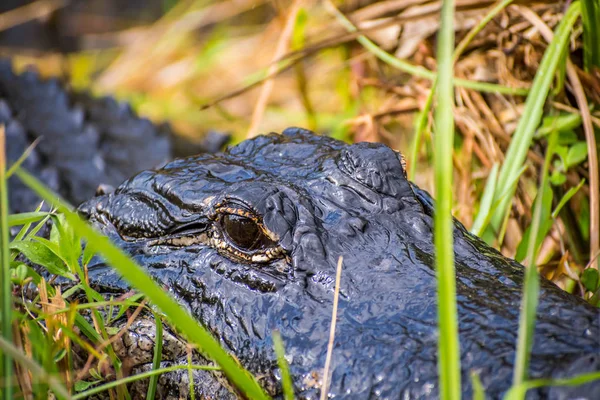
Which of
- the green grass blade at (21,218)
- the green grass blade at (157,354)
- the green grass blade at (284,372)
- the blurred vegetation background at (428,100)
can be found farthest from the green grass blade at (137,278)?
the blurred vegetation background at (428,100)

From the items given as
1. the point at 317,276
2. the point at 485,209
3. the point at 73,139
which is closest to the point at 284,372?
the point at 317,276

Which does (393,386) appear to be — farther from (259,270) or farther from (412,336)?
(259,270)

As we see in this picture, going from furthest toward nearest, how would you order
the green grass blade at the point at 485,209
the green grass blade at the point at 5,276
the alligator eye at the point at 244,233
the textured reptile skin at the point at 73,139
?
1. the textured reptile skin at the point at 73,139
2. the green grass blade at the point at 485,209
3. the alligator eye at the point at 244,233
4. the green grass blade at the point at 5,276

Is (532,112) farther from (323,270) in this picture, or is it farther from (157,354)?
(157,354)

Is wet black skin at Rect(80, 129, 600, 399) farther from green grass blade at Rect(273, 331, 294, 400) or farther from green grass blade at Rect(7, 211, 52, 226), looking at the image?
green grass blade at Rect(7, 211, 52, 226)

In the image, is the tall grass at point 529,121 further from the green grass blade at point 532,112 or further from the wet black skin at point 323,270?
the wet black skin at point 323,270

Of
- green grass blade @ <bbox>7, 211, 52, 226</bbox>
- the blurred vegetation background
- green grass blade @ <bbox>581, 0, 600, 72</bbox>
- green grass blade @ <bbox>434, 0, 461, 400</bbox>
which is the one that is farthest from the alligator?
green grass blade @ <bbox>581, 0, 600, 72</bbox>

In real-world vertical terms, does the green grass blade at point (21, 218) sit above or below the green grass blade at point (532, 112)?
below

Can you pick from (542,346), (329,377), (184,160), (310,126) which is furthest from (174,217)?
(310,126)
